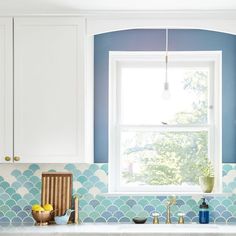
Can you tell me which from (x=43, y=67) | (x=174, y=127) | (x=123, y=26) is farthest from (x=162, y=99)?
(x=43, y=67)

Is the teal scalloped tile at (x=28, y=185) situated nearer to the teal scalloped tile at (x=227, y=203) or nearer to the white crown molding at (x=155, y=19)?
the white crown molding at (x=155, y=19)

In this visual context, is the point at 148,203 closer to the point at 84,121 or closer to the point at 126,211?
the point at 126,211

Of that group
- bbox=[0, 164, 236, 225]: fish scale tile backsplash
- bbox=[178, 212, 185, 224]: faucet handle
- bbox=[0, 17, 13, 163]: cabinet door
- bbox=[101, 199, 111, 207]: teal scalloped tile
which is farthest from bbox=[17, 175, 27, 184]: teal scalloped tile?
bbox=[178, 212, 185, 224]: faucet handle

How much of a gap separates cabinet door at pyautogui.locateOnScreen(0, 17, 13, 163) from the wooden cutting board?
1.52ft

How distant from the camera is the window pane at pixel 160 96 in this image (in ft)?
14.9

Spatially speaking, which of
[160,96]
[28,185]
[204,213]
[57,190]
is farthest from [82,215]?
[160,96]

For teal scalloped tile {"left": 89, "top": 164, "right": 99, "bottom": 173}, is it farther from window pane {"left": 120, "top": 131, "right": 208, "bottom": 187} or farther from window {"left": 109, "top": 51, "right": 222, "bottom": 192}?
window pane {"left": 120, "top": 131, "right": 208, "bottom": 187}

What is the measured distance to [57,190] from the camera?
435 centimetres

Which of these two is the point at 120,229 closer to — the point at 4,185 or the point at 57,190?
the point at 57,190

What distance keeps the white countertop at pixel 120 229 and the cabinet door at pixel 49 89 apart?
51 cm

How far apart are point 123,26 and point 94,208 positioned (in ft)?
4.86

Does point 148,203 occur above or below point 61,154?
below

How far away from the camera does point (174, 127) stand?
4.53m

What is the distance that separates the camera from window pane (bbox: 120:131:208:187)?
454 centimetres
